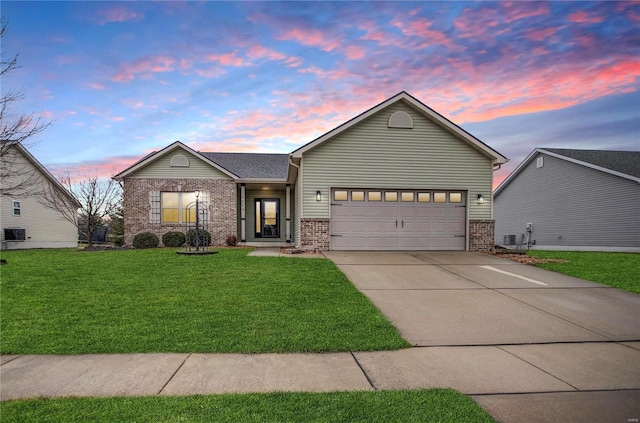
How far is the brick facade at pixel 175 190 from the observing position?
18641mm

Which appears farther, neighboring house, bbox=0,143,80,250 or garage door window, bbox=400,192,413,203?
neighboring house, bbox=0,143,80,250

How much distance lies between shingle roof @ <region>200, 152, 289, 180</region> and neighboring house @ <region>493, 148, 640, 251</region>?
57.7 ft

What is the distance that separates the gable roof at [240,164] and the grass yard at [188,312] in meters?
9.40

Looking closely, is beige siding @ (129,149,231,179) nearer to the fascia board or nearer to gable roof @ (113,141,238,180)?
gable roof @ (113,141,238,180)

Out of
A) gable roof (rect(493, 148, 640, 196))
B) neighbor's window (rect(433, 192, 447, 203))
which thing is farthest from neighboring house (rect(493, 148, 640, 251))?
neighbor's window (rect(433, 192, 447, 203))

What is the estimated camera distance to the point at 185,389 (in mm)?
3469

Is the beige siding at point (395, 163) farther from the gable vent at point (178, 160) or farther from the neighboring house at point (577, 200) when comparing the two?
the neighboring house at point (577, 200)

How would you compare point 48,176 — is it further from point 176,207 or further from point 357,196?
point 357,196

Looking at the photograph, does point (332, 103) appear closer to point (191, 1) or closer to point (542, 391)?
point (191, 1)

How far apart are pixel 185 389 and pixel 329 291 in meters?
4.45

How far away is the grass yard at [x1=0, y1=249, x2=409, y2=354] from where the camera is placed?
4742 mm

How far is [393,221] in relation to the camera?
49.1 feet

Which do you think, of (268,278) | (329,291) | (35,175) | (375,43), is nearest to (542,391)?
(329,291)

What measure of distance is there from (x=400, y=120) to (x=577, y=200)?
48.5 feet
